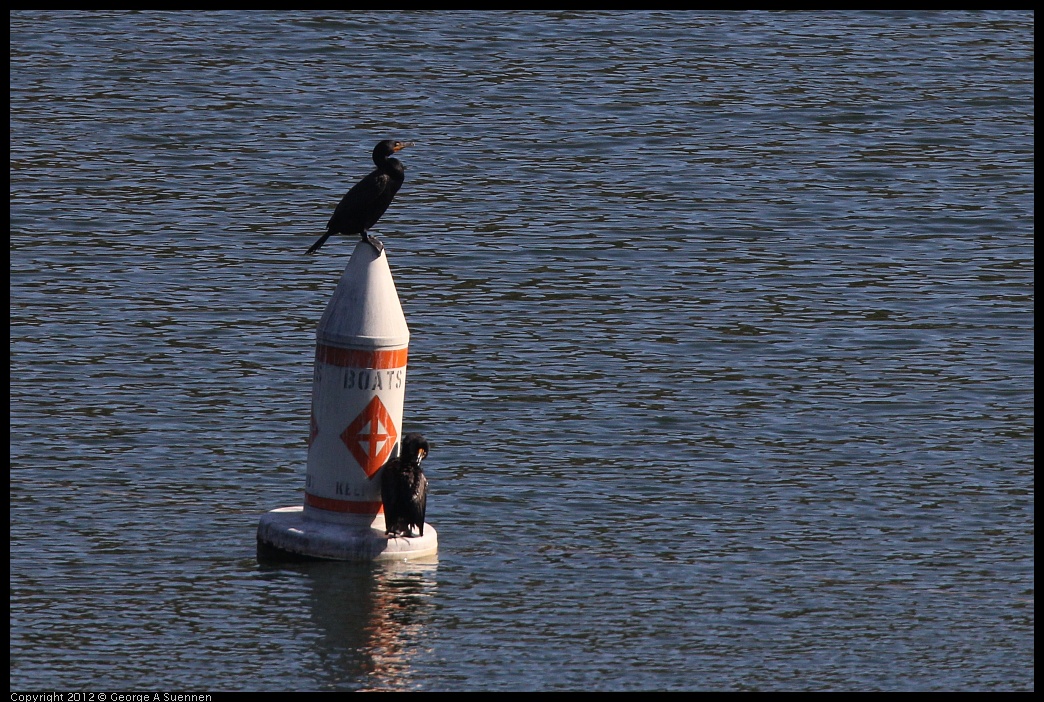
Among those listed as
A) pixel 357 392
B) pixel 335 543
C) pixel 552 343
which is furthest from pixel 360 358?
pixel 552 343

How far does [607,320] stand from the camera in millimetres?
20062

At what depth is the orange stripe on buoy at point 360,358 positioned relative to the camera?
1348cm

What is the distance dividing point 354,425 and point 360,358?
1.46 ft

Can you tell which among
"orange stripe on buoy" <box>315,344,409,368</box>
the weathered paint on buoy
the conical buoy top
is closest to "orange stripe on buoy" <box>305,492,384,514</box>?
the weathered paint on buoy

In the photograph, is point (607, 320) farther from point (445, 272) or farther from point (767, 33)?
point (767, 33)

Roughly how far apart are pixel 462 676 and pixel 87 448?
5451 mm

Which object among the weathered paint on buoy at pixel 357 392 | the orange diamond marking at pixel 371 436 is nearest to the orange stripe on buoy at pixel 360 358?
the weathered paint on buoy at pixel 357 392

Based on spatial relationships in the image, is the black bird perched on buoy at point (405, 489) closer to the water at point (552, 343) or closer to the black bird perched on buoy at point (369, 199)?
the water at point (552, 343)

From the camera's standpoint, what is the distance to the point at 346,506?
13.7 m

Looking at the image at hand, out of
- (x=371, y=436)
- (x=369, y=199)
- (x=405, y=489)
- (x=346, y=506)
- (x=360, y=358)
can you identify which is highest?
(x=369, y=199)

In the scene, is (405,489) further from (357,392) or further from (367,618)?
(367,618)

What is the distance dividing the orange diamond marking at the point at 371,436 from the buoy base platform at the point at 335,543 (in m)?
0.42

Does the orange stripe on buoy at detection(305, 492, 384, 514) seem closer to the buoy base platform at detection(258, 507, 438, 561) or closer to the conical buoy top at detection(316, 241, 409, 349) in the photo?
the buoy base platform at detection(258, 507, 438, 561)

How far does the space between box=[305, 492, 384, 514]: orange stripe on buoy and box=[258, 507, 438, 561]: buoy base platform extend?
Answer: 9cm
